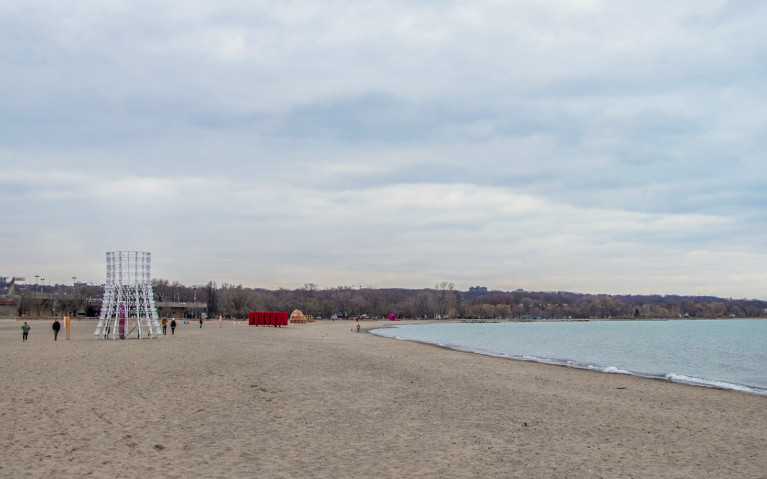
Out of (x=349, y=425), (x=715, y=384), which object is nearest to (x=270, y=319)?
(x=715, y=384)

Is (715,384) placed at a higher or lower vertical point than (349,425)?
lower

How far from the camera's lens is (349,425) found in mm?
12461

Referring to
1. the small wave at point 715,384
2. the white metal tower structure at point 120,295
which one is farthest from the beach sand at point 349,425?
the white metal tower structure at point 120,295

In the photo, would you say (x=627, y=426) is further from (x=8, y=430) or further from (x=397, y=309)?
(x=397, y=309)

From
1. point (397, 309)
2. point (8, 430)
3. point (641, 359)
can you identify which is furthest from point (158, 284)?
point (8, 430)

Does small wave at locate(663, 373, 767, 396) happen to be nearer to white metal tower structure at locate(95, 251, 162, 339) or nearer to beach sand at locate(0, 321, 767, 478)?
beach sand at locate(0, 321, 767, 478)

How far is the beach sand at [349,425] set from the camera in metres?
9.44

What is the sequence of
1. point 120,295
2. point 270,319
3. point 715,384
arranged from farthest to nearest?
point 270,319
point 120,295
point 715,384

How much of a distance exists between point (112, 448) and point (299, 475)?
3695 mm

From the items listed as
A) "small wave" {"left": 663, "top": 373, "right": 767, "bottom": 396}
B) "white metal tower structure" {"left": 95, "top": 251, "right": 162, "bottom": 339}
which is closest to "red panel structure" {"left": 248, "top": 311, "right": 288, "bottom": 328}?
"white metal tower structure" {"left": 95, "top": 251, "right": 162, "bottom": 339}

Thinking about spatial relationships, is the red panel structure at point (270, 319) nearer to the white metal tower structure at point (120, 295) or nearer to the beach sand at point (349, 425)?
the white metal tower structure at point (120, 295)

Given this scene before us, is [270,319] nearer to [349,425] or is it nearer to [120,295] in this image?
[120,295]

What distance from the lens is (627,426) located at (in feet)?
44.4

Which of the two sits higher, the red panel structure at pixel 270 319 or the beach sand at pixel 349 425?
the beach sand at pixel 349 425
